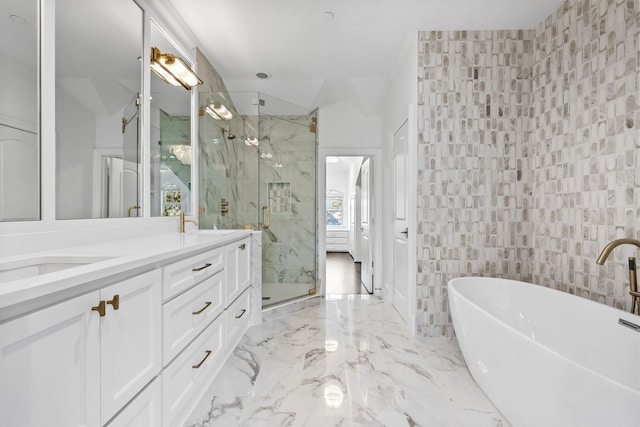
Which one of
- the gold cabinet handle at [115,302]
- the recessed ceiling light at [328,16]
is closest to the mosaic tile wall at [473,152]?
the recessed ceiling light at [328,16]

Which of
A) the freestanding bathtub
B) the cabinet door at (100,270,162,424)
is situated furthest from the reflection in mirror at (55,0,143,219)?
the freestanding bathtub

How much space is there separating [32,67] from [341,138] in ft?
10.4

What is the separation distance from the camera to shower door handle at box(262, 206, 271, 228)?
3.37 metres

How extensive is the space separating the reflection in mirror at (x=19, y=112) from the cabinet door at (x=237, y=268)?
1081mm

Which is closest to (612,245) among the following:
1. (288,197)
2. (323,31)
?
(323,31)

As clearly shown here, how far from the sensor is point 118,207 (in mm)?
1851

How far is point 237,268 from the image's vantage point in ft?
7.86

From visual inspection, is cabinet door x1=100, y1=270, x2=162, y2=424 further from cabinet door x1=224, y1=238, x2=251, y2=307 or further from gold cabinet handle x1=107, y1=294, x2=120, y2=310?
cabinet door x1=224, y1=238, x2=251, y2=307

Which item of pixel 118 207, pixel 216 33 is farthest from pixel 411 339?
pixel 216 33

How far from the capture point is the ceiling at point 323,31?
237 cm

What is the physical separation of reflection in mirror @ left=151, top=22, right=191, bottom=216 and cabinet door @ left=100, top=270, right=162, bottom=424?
1265 millimetres

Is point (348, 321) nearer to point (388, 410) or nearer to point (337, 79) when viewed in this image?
point (388, 410)

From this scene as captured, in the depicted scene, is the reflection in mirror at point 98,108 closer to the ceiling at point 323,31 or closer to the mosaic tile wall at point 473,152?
the ceiling at point 323,31

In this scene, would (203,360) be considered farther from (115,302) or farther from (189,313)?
(115,302)
